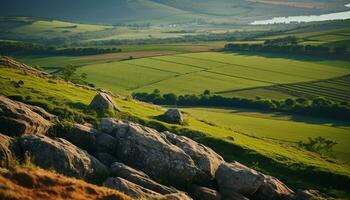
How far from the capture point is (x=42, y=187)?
27062mm

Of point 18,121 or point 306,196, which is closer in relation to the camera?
point 18,121

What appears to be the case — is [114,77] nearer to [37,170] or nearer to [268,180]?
[268,180]

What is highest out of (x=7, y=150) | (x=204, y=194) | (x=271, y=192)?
(x=7, y=150)

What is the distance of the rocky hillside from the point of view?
37.2m

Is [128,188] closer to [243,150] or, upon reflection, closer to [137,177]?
[137,177]

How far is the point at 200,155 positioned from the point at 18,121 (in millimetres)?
18748

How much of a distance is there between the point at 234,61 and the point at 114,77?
5568cm

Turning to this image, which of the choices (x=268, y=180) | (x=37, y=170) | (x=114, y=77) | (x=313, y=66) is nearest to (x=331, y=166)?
(x=268, y=180)

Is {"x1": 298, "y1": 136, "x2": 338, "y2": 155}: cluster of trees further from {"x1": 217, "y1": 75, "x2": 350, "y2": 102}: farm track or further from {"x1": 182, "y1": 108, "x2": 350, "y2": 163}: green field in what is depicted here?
{"x1": 217, "y1": 75, "x2": 350, "y2": 102}: farm track

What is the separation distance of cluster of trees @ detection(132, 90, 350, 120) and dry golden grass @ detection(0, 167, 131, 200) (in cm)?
10543

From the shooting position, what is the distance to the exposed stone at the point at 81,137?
1747 inches

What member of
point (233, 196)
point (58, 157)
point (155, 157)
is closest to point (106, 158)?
point (155, 157)

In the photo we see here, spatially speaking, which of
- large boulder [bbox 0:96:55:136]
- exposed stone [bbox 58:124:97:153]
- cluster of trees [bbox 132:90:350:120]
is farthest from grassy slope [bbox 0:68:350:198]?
cluster of trees [bbox 132:90:350:120]

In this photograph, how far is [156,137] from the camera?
4638 centimetres
